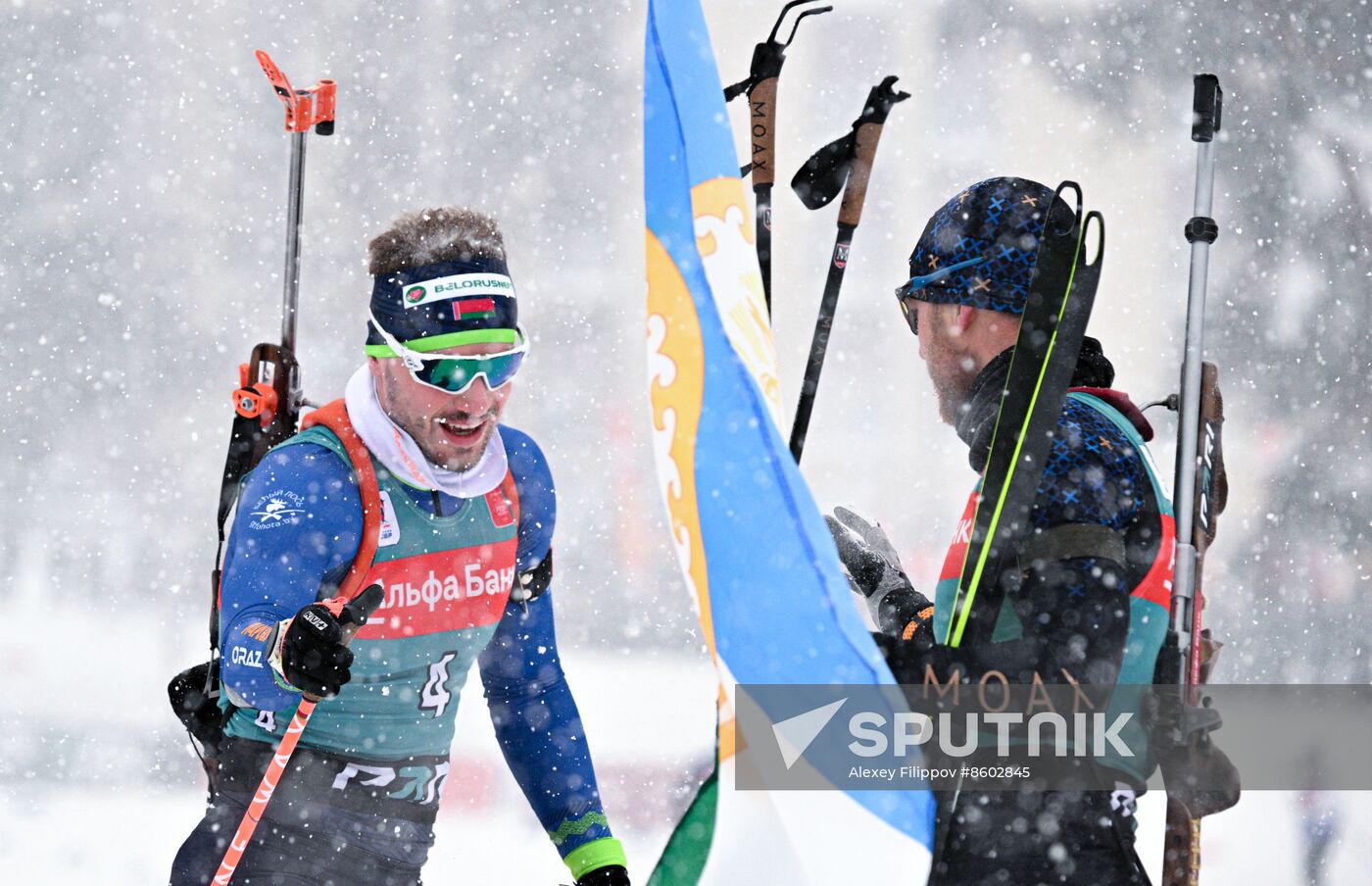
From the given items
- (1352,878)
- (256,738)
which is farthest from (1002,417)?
(1352,878)

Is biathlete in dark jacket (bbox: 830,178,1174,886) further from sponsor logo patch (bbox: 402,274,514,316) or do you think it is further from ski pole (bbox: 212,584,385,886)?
ski pole (bbox: 212,584,385,886)

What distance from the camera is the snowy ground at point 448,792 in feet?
20.4

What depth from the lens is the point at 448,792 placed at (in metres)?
7.01

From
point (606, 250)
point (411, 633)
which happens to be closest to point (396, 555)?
point (411, 633)

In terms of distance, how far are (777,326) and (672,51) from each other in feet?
31.8

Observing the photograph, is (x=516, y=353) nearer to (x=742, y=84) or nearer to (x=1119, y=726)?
(x=742, y=84)

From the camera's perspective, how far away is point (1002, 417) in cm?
193

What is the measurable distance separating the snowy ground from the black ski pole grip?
4.44 meters

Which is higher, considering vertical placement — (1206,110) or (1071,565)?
(1206,110)

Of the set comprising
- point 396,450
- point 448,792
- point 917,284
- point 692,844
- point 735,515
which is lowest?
point 692,844

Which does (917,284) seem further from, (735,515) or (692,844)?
(692,844)

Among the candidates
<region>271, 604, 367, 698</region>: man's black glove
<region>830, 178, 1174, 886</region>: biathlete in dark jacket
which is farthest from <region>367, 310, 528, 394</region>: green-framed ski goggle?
<region>830, 178, 1174, 886</region>: biathlete in dark jacket

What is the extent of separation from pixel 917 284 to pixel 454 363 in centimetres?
90

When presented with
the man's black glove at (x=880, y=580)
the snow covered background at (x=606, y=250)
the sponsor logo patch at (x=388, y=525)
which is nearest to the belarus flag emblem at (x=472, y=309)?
the sponsor logo patch at (x=388, y=525)
